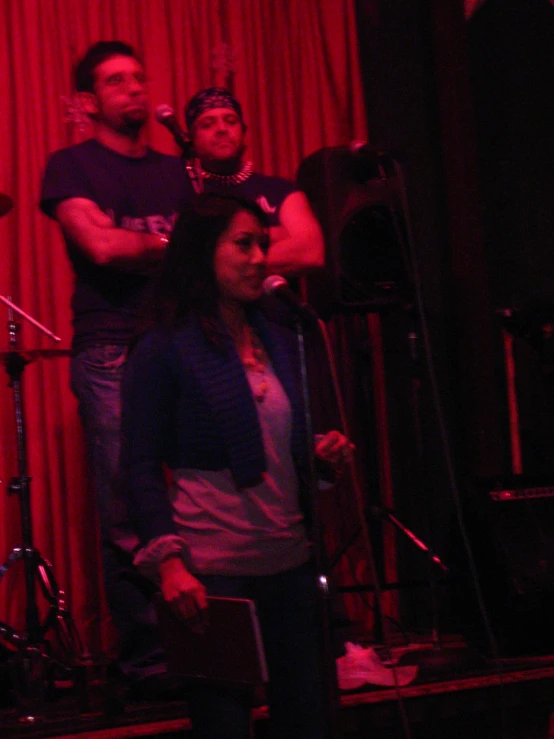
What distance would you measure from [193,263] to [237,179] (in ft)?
3.95

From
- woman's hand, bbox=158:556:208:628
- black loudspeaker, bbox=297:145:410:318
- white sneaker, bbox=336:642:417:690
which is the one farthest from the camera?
black loudspeaker, bbox=297:145:410:318

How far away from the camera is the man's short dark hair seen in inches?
125

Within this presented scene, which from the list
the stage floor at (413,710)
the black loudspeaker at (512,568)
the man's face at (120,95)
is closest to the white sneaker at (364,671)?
the stage floor at (413,710)

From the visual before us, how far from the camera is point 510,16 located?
484 centimetres

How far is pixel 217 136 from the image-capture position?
3.27 meters

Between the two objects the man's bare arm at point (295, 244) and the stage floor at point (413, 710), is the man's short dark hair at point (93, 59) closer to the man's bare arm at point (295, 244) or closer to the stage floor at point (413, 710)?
the man's bare arm at point (295, 244)

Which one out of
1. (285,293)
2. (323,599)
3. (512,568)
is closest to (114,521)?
(323,599)

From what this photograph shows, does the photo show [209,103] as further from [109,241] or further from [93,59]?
[109,241]

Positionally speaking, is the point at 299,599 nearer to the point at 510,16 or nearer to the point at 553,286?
the point at 553,286

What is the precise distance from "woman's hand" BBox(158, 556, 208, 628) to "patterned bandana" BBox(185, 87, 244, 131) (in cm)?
189

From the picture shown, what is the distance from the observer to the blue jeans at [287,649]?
6.58 ft

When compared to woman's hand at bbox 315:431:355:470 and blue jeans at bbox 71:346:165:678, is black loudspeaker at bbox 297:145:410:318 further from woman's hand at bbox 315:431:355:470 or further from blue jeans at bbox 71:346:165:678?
woman's hand at bbox 315:431:355:470

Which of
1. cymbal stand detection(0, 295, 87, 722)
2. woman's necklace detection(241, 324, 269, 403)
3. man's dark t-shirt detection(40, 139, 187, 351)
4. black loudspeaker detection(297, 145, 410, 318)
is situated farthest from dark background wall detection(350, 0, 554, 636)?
woman's necklace detection(241, 324, 269, 403)

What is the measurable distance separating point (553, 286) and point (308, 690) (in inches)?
125
